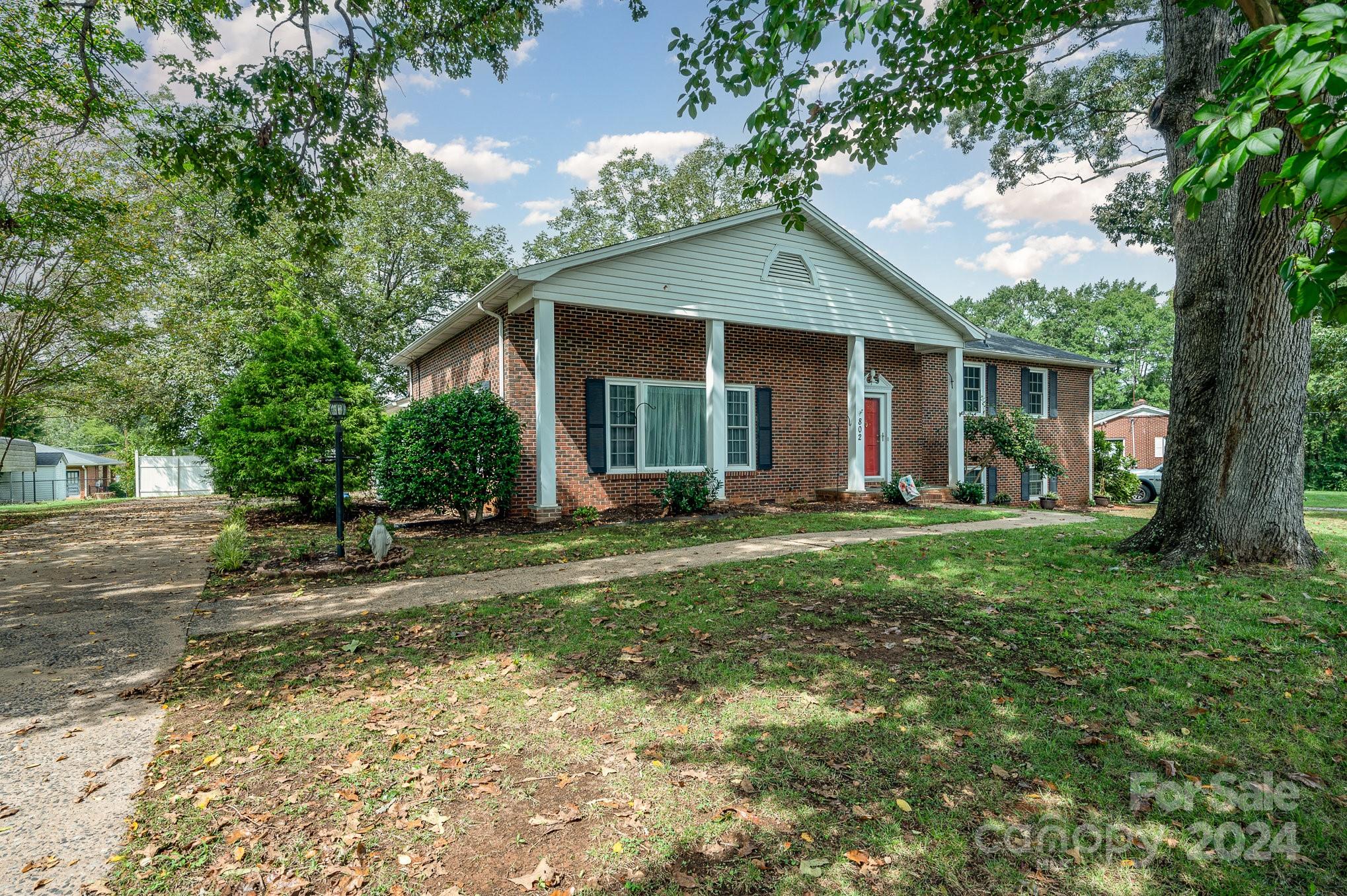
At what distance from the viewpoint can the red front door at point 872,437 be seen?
1427cm

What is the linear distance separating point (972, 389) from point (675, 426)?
8.41 metres

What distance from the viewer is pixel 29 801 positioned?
8.39 ft

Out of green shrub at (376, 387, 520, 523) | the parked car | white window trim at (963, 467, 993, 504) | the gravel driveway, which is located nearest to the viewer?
the gravel driveway

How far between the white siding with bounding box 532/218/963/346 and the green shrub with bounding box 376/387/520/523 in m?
2.13

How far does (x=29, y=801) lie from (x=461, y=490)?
7132 mm

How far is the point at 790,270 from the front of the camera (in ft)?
40.9

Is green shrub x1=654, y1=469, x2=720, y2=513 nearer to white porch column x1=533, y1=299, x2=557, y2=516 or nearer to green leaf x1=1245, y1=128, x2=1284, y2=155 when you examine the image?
white porch column x1=533, y1=299, x2=557, y2=516

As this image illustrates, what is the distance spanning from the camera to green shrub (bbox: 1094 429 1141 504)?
17922 millimetres

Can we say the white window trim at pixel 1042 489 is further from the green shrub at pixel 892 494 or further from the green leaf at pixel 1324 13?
the green leaf at pixel 1324 13

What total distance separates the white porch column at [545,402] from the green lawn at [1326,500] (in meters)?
19.5

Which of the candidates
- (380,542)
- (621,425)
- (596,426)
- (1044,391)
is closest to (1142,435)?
(1044,391)

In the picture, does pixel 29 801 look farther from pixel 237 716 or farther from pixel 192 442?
pixel 192 442

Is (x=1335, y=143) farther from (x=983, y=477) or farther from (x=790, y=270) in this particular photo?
(x=983, y=477)

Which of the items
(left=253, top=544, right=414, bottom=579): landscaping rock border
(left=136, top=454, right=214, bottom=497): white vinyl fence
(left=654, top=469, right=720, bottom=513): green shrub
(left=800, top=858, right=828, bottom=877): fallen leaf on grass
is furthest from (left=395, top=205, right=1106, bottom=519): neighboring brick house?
(left=136, top=454, right=214, bottom=497): white vinyl fence
